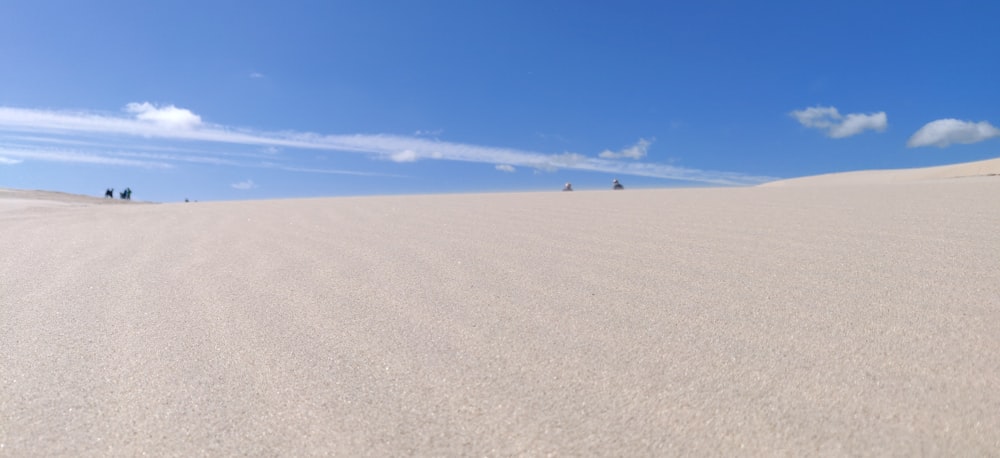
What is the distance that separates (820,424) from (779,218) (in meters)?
3.30

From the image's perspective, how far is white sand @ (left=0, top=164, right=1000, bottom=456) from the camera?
4.78 ft

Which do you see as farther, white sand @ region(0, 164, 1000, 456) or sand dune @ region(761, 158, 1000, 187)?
sand dune @ region(761, 158, 1000, 187)

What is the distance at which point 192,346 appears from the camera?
2.10 m

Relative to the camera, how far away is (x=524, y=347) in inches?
77.9

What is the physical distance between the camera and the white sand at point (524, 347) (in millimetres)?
1457

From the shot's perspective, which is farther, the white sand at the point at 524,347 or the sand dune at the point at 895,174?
the sand dune at the point at 895,174

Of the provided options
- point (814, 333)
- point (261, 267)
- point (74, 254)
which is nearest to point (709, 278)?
point (814, 333)

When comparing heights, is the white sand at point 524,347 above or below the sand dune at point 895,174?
below

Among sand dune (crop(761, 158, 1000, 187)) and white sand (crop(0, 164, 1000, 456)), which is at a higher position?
sand dune (crop(761, 158, 1000, 187))

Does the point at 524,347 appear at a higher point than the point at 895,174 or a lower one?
lower

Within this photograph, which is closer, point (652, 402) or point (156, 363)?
point (652, 402)

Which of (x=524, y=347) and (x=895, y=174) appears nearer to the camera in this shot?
(x=524, y=347)

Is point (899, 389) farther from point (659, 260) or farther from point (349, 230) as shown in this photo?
point (349, 230)

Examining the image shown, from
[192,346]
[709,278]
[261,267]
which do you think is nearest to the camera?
[192,346]
